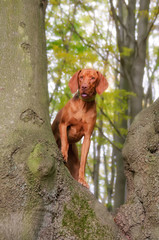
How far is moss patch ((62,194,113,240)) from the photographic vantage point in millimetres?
2611

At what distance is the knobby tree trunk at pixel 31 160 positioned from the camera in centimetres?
241

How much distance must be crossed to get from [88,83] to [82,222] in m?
1.65

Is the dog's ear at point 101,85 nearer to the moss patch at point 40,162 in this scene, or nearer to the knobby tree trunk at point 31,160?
the knobby tree trunk at point 31,160

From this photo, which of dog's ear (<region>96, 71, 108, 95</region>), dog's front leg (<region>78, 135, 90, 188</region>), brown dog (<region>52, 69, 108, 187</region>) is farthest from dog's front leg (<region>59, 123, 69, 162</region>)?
dog's ear (<region>96, 71, 108, 95</region>)

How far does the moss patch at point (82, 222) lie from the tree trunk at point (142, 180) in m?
0.31

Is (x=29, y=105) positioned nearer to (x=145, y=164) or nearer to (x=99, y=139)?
(x=145, y=164)

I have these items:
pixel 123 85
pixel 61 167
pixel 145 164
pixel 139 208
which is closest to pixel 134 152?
pixel 145 164

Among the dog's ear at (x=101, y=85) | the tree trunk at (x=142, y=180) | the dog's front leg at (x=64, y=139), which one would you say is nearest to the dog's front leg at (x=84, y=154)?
the dog's front leg at (x=64, y=139)

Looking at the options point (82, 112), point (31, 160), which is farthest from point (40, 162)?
point (82, 112)

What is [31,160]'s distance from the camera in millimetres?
2492

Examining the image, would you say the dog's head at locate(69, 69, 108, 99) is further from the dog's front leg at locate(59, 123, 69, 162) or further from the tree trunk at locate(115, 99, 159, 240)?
the tree trunk at locate(115, 99, 159, 240)

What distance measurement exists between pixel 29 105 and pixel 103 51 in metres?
4.72

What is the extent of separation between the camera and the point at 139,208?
2.99 metres

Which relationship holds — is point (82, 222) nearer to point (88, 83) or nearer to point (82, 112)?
point (82, 112)
